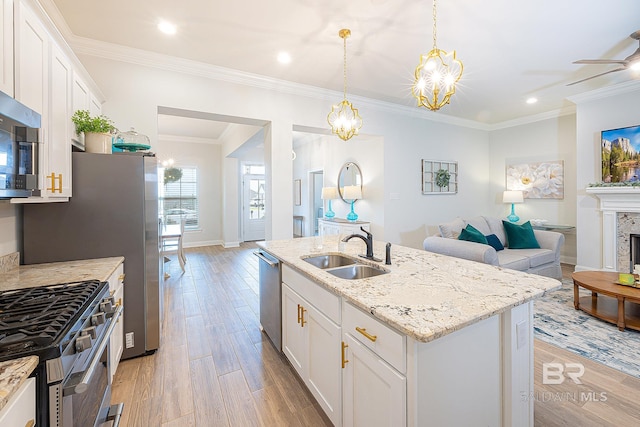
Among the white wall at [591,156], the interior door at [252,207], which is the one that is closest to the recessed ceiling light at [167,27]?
the interior door at [252,207]

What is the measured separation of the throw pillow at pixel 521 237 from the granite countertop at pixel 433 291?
123 inches

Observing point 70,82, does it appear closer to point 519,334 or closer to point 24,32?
point 24,32

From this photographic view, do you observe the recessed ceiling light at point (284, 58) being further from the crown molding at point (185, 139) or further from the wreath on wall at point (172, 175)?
the wreath on wall at point (172, 175)

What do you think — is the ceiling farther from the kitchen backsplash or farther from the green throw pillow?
the green throw pillow

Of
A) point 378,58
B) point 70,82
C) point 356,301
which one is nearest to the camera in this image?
point 356,301

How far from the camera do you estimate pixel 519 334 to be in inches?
53.1

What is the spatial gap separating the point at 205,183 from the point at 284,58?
5.29 metres

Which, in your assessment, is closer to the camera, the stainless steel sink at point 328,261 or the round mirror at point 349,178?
the stainless steel sink at point 328,261

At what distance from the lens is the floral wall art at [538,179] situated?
17.6ft

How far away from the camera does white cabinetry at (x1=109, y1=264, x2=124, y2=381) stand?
1866mm

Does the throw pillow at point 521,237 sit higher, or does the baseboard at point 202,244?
the throw pillow at point 521,237

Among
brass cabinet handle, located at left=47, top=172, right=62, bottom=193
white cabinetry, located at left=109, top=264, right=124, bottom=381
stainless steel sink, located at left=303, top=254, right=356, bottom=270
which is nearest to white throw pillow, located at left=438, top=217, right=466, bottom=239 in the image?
stainless steel sink, located at left=303, top=254, right=356, bottom=270

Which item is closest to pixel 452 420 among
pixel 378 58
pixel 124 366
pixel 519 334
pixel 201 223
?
pixel 519 334

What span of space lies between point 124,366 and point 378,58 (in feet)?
12.9
